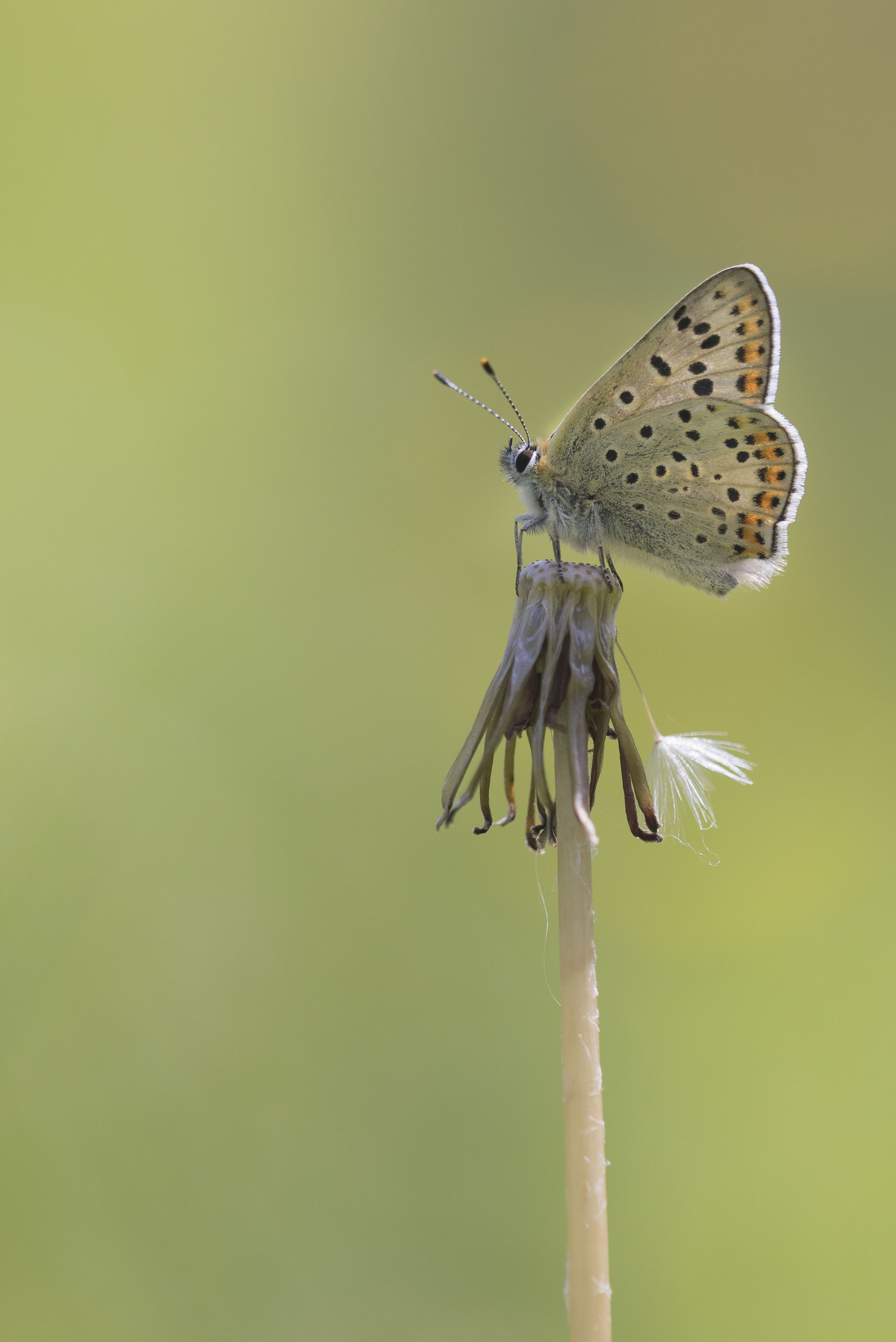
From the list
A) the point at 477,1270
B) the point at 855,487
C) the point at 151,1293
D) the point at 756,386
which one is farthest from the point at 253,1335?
the point at 855,487

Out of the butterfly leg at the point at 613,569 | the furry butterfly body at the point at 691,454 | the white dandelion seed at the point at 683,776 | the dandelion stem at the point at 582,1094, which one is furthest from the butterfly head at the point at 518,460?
the dandelion stem at the point at 582,1094

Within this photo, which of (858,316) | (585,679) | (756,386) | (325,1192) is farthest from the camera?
(858,316)

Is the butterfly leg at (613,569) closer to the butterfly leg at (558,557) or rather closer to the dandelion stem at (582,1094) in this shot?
the butterfly leg at (558,557)

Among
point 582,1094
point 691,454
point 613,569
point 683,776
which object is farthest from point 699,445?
point 582,1094

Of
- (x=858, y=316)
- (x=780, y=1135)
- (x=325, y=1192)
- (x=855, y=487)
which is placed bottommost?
(x=325, y=1192)

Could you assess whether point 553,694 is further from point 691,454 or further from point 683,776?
point 691,454

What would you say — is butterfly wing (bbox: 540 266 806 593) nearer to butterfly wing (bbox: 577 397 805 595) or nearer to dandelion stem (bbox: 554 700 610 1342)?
butterfly wing (bbox: 577 397 805 595)

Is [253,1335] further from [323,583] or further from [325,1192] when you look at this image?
[323,583]
